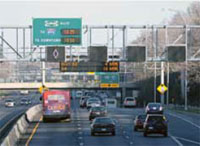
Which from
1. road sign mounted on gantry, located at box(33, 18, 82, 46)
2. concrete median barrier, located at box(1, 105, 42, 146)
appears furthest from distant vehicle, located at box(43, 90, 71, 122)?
road sign mounted on gantry, located at box(33, 18, 82, 46)

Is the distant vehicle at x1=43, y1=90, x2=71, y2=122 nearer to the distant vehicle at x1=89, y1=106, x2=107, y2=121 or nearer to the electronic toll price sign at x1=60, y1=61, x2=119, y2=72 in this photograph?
the electronic toll price sign at x1=60, y1=61, x2=119, y2=72

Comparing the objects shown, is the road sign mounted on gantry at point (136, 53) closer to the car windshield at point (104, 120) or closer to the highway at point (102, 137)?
the highway at point (102, 137)

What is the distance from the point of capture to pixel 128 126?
176 feet

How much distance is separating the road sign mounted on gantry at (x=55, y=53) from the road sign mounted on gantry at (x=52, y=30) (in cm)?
44

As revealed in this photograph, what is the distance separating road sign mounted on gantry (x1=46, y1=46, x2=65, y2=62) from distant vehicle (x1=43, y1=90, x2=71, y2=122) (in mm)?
6916

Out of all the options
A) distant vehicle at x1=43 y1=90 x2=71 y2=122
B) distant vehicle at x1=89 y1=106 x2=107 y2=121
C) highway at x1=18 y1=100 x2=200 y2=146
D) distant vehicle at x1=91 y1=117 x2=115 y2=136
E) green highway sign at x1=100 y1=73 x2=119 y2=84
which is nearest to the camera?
highway at x1=18 y1=100 x2=200 y2=146

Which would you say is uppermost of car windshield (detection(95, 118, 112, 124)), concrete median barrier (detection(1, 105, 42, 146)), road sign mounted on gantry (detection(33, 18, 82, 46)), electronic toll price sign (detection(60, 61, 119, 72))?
road sign mounted on gantry (detection(33, 18, 82, 46))

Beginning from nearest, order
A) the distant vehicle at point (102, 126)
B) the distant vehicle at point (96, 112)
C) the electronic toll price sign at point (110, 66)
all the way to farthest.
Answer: the distant vehicle at point (102, 126), the electronic toll price sign at point (110, 66), the distant vehicle at point (96, 112)

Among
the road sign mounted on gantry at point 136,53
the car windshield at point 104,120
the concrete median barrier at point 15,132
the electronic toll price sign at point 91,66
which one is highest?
the road sign mounted on gantry at point 136,53

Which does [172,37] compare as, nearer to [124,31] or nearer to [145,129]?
[124,31]

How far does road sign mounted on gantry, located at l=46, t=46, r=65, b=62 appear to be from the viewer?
49844mm

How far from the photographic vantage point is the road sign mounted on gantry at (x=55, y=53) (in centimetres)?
4984

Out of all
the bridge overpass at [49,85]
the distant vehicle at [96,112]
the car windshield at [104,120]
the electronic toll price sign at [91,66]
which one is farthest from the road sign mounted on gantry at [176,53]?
the bridge overpass at [49,85]

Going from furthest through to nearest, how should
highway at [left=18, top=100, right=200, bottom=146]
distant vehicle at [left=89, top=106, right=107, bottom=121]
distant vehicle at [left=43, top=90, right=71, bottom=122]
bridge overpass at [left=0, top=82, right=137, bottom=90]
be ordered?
bridge overpass at [left=0, top=82, right=137, bottom=90]
distant vehicle at [left=89, top=106, right=107, bottom=121]
distant vehicle at [left=43, top=90, right=71, bottom=122]
highway at [left=18, top=100, right=200, bottom=146]
